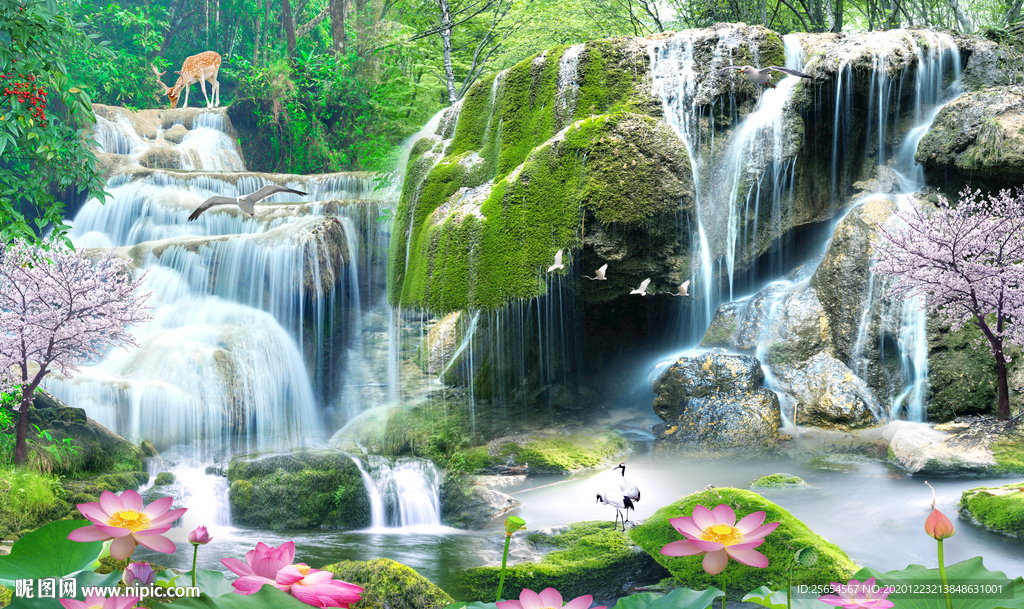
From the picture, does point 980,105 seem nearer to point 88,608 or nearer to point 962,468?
point 962,468

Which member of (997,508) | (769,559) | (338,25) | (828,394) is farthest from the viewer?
(338,25)

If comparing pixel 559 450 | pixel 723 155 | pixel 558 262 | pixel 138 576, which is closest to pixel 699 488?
pixel 559 450

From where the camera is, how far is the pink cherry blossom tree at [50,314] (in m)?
7.54

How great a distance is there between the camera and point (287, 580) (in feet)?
2.24

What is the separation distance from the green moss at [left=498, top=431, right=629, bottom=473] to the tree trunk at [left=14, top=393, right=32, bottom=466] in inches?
224

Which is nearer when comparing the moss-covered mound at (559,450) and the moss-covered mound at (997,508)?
the moss-covered mound at (997,508)

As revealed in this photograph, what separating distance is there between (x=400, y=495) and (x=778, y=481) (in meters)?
4.40

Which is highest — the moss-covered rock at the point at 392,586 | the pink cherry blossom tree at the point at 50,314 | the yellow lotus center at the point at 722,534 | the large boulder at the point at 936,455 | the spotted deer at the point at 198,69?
the spotted deer at the point at 198,69

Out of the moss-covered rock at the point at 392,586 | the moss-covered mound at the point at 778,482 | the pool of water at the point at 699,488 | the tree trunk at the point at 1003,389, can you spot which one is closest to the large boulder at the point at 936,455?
the pool of water at the point at 699,488

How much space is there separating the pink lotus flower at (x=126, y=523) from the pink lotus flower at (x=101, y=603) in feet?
0.15

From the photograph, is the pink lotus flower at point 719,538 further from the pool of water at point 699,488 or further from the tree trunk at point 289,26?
the tree trunk at point 289,26

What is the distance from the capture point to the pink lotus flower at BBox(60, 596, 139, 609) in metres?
0.65

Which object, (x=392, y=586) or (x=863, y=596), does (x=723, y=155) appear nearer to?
(x=392, y=586)

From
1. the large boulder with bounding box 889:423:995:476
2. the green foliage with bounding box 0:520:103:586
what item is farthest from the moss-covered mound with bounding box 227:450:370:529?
the green foliage with bounding box 0:520:103:586
